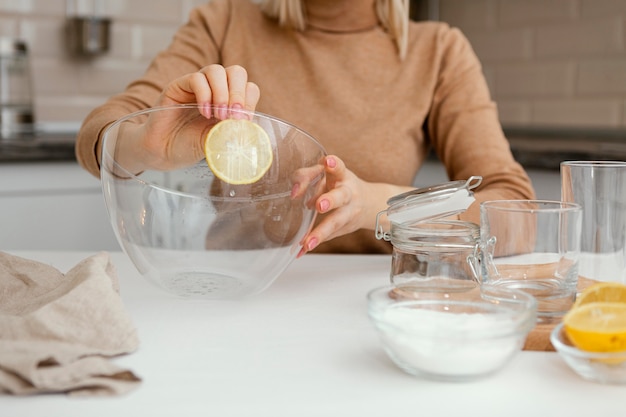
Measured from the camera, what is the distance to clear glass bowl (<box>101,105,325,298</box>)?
0.77 m

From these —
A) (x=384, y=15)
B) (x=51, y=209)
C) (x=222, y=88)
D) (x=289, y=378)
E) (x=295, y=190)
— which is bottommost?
(x=51, y=209)

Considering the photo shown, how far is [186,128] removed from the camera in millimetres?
794

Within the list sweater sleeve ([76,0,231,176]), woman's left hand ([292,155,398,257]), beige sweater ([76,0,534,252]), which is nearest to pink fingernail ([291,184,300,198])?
woman's left hand ([292,155,398,257])

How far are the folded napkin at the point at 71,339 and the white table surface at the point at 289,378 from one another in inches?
0.4

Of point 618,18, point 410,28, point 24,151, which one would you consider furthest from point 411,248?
point 618,18

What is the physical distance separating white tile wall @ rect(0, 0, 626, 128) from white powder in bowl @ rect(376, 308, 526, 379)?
1752mm

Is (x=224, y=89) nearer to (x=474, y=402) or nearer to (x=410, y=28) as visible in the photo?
(x=474, y=402)

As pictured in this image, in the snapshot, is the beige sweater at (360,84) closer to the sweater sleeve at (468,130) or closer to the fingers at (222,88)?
the sweater sleeve at (468,130)

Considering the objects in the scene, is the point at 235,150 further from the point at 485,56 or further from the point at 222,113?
the point at 485,56

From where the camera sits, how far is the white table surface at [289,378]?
0.54 metres

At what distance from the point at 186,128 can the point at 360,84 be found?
2.58ft

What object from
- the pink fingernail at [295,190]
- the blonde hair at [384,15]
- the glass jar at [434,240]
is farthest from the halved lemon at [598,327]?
the blonde hair at [384,15]

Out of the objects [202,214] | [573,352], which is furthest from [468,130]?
[573,352]

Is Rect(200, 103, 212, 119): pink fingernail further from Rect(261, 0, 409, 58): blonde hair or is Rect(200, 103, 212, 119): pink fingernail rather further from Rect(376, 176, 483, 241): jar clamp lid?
Rect(261, 0, 409, 58): blonde hair
